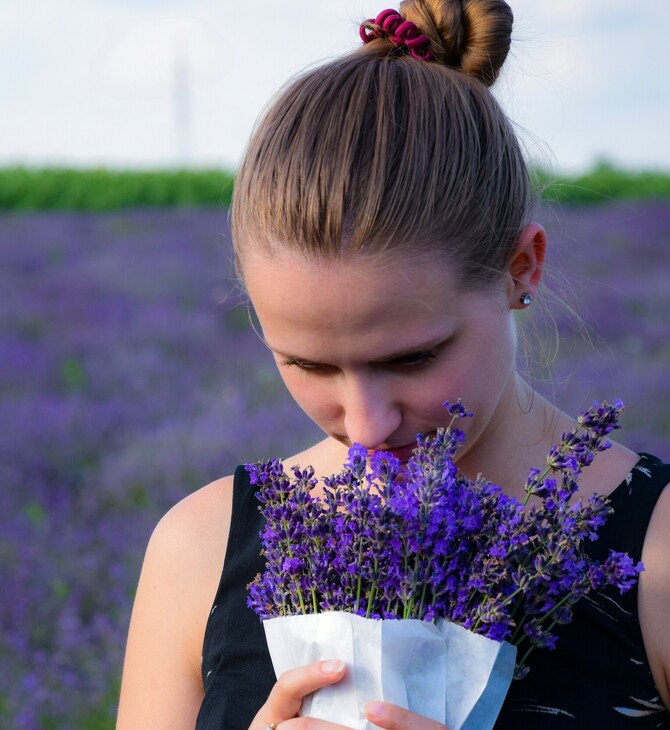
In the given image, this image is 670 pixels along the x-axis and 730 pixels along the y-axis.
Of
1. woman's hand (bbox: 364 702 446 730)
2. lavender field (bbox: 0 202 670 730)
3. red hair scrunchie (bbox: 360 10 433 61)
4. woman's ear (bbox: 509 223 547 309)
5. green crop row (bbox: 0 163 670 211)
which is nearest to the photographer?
woman's hand (bbox: 364 702 446 730)

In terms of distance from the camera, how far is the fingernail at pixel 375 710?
142cm

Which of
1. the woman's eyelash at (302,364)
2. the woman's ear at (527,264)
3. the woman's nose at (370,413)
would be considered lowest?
the woman's nose at (370,413)

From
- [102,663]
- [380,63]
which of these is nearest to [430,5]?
[380,63]

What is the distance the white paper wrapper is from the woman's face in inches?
13.4

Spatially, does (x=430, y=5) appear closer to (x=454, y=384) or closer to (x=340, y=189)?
(x=340, y=189)

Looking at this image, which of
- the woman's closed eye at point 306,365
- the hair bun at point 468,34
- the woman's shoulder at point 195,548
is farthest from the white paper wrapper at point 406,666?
the hair bun at point 468,34

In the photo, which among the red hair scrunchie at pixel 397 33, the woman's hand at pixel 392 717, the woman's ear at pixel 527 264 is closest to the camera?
the woman's hand at pixel 392 717

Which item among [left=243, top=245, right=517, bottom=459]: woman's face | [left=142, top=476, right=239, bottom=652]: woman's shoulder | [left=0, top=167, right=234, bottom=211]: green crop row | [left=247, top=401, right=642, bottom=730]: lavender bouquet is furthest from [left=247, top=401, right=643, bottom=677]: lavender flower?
[left=0, top=167, right=234, bottom=211]: green crop row

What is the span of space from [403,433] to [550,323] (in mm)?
902

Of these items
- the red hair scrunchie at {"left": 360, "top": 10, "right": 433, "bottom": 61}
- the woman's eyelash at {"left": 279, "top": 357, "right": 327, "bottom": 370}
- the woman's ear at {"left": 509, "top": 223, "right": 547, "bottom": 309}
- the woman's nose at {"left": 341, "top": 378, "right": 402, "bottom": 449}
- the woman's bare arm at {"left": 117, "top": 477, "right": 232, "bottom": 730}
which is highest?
the red hair scrunchie at {"left": 360, "top": 10, "right": 433, "bottom": 61}

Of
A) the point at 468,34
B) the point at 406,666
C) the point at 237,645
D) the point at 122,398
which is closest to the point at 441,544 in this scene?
the point at 406,666

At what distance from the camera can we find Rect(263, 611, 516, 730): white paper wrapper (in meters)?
1.45

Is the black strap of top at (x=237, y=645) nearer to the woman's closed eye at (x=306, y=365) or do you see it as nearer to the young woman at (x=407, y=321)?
the young woman at (x=407, y=321)

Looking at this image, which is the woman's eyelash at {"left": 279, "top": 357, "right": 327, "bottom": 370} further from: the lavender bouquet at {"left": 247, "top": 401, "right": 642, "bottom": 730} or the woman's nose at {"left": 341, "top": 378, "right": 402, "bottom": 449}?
the lavender bouquet at {"left": 247, "top": 401, "right": 642, "bottom": 730}
